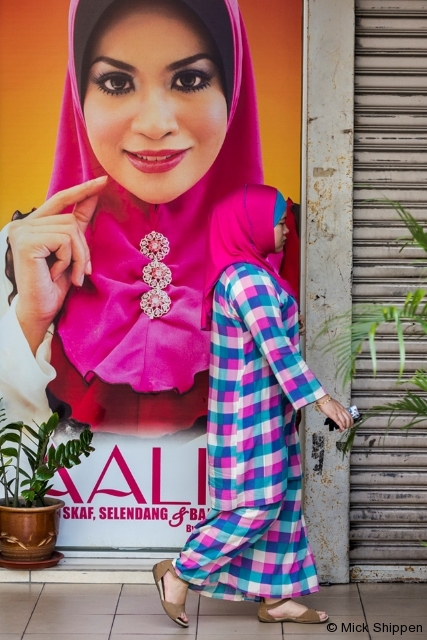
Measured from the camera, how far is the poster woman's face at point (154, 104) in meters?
4.88

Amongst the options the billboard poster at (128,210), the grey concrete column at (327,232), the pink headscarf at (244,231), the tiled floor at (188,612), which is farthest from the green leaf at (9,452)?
the grey concrete column at (327,232)

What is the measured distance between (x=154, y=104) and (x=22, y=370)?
4.75 feet

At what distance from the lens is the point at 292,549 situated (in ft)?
14.3

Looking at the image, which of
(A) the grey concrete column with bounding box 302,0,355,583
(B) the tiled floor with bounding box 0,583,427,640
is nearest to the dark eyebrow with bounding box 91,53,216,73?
(A) the grey concrete column with bounding box 302,0,355,583

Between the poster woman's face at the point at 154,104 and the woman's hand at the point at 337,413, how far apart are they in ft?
4.77

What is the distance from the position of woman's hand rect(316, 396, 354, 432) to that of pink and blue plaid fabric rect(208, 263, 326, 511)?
2.1 inches

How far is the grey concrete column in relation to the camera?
482 centimetres

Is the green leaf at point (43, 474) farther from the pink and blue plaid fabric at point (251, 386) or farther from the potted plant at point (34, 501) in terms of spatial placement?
the pink and blue plaid fabric at point (251, 386)

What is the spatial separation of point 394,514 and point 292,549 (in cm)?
83

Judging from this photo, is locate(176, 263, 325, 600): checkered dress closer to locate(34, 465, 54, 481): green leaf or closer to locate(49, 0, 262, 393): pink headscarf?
locate(49, 0, 262, 393): pink headscarf

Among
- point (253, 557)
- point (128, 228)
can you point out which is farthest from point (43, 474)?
point (128, 228)

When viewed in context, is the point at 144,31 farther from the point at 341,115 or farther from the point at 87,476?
the point at 87,476

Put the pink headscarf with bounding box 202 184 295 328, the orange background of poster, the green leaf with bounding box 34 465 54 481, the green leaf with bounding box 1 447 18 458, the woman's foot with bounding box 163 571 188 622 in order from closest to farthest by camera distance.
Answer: the pink headscarf with bounding box 202 184 295 328
the woman's foot with bounding box 163 571 188 622
the green leaf with bounding box 34 465 54 481
the green leaf with bounding box 1 447 18 458
the orange background of poster

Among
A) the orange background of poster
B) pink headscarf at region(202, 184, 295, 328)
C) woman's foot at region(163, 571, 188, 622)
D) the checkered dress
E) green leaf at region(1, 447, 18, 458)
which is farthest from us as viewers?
the orange background of poster
